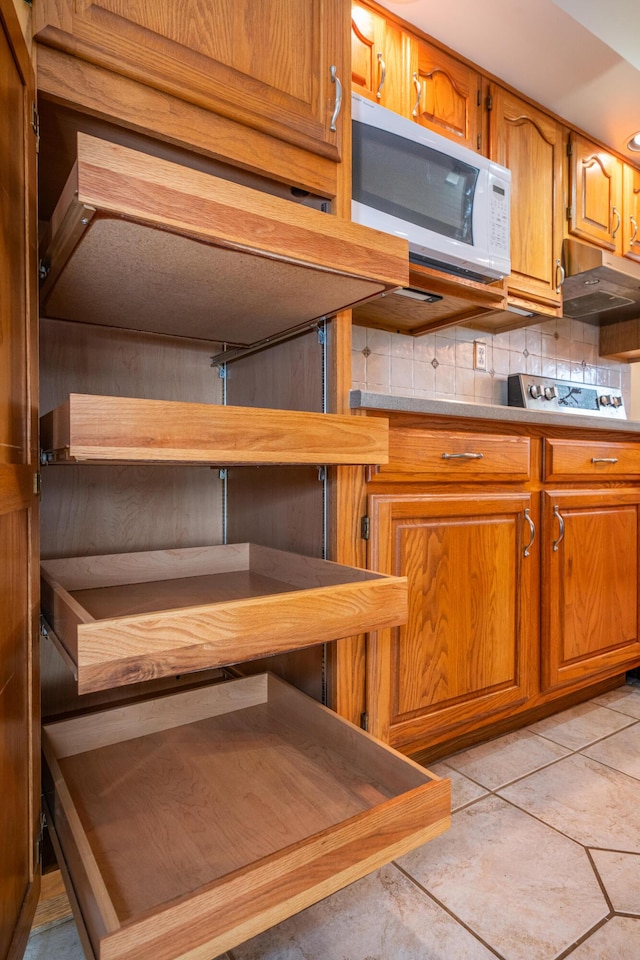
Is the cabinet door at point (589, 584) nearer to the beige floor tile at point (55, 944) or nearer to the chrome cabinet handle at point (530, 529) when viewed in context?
the chrome cabinet handle at point (530, 529)

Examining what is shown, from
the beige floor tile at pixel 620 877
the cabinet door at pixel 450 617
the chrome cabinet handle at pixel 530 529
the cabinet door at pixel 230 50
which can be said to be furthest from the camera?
the chrome cabinet handle at pixel 530 529

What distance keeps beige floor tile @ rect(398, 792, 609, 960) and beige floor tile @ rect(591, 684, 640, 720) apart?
0.82 metres

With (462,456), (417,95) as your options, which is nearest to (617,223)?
(417,95)

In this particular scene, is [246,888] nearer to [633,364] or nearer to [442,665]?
[442,665]

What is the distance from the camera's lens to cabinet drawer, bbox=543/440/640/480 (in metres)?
1.64

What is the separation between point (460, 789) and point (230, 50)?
167 centimetres

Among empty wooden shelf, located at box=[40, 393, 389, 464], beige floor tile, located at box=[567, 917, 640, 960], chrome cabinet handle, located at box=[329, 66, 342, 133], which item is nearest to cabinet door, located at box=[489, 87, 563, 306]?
chrome cabinet handle, located at box=[329, 66, 342, 133]

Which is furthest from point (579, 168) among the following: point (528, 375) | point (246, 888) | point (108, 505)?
point (246, 888)

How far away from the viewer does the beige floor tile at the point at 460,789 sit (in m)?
1.30

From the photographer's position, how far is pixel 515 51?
1787 mm

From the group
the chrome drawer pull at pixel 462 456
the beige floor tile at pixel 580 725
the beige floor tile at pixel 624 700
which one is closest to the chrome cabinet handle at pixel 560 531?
the chrome drawer pull at pixel 462 456

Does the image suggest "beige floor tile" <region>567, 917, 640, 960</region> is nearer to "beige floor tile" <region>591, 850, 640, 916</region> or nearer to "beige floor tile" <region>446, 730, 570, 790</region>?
"beige floor tile" <region>591, 850, 640, 916</region>

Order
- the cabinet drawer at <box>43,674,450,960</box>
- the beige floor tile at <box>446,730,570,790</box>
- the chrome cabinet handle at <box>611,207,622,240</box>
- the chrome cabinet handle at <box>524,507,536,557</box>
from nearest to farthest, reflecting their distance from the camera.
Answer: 1. the cabinet drawer at <box>43,674,450,960</box>
2. the beige floor tile at <box>446,730,570,790</box>
3. the chrome cabinet handle at <box>524,507,536,557</box>
4. the chrome cabinet handle at <box>611,207,622,240</box>

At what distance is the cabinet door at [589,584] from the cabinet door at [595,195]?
110 centimetres
